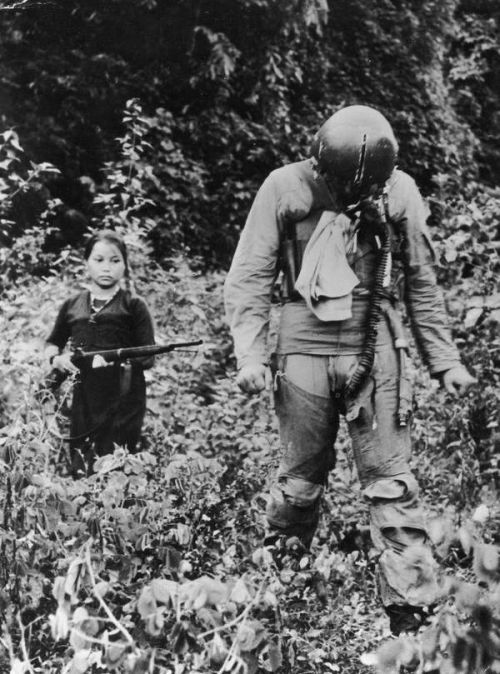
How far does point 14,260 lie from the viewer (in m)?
8.71

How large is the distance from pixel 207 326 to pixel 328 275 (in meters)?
4.84

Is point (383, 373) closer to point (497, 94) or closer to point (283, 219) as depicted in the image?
point (283, 219)

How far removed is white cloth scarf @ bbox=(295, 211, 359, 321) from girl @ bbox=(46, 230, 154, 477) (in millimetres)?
1600

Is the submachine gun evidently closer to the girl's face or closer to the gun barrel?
the gun barrel

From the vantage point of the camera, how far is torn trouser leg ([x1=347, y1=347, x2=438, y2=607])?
337cm

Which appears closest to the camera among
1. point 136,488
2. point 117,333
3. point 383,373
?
point 136,488

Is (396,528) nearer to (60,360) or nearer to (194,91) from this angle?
(60,360)

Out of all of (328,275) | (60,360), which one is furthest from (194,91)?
(328,275)

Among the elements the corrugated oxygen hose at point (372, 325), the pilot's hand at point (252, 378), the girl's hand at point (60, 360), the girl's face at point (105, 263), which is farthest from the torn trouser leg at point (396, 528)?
the girl's face at point (105, 263)

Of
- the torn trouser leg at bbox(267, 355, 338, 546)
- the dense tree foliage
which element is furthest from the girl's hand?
the dense tree foliage

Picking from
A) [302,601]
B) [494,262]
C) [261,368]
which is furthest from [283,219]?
[494,262]

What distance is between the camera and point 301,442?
3.59 m

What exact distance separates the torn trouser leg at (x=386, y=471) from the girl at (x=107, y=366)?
169 cm

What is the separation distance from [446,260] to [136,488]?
130 inches
